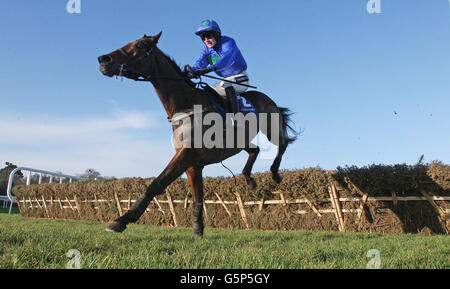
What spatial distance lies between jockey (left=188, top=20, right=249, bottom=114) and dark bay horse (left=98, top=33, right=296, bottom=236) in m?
0.32

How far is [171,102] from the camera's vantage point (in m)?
5.01

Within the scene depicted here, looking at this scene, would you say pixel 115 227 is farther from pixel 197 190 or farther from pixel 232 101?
pixel 232 101

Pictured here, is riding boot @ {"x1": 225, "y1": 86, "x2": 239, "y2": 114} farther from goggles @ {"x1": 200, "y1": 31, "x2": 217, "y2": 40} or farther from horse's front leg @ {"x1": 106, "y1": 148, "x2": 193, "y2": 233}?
horse's front leg @ {"x1": 106, "y1": 148, "x2": 193, "y2": 233}

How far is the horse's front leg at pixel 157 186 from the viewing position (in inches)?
153

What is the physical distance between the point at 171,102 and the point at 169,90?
188mm

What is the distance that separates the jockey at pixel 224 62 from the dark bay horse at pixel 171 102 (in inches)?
12.7

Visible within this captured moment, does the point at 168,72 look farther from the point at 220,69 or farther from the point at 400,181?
the point at 400,181

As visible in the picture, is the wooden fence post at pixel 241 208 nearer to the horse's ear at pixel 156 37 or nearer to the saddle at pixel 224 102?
the saddle at pixel 224 102

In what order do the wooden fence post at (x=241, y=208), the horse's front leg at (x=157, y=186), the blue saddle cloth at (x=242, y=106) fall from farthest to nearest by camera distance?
the wooden fence post at (x=241, y=208) < the blue saddle cloth at (x=242, y=106) < the horse's front leg at (x=157, y=186)

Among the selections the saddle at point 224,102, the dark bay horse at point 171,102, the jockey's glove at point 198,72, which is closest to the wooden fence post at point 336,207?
the dark bay horse at point 171,102

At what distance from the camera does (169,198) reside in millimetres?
13227

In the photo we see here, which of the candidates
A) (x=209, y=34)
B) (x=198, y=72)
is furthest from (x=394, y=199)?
(x=209, y=34)

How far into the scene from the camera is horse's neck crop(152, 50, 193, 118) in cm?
499

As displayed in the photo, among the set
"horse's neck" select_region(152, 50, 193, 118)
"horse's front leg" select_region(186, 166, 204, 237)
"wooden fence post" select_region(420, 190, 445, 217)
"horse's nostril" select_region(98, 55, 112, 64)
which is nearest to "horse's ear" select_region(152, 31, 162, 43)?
"horse's neck" select_region(152, 50, 193, 118)
